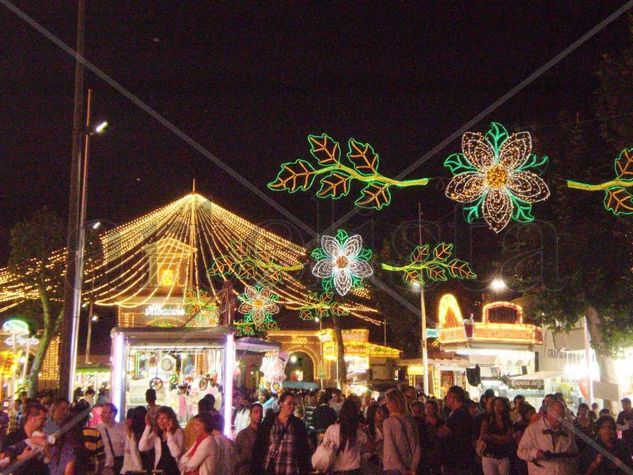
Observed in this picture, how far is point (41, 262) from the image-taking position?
3412 centimetres

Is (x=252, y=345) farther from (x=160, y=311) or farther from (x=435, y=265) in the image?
(x=160, y=311)

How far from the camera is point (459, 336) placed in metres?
30.7

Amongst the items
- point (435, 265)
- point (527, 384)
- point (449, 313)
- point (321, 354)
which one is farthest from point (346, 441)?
point (321, 354)

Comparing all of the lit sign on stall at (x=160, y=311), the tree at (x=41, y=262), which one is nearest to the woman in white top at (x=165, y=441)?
the tree at (x=41, y=262)

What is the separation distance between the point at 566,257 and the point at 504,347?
8.05m

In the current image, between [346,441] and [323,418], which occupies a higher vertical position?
[323,418]

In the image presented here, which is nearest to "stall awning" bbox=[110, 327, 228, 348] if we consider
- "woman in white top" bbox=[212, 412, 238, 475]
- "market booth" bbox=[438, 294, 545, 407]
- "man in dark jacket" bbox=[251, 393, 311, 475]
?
"man in dark jacket" bbox=[251, 393, 311, 475]

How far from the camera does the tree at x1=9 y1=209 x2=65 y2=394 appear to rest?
113ft

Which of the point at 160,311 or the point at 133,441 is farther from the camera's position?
the point at 160,311

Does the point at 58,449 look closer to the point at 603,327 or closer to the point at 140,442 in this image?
the point at 140,442

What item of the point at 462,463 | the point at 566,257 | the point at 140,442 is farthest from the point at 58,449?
the point at 566,257

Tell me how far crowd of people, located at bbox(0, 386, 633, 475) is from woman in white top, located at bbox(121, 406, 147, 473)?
0.5 inches

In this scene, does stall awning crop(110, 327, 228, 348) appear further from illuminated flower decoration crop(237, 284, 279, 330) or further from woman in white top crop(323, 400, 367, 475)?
illuminated flower decoration crop(237, 284, 279, 330)

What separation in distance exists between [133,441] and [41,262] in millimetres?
25637
